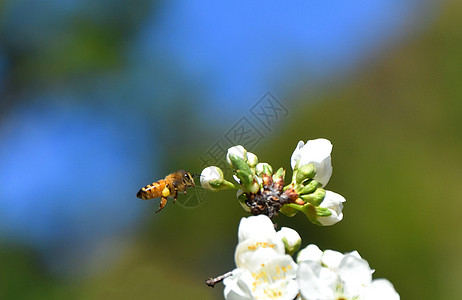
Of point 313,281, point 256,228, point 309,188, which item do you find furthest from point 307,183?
point 313,281

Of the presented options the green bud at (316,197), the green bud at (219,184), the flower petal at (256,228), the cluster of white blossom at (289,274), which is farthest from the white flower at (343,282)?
the green bud at (219,184)

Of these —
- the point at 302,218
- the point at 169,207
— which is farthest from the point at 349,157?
the point at 169,207

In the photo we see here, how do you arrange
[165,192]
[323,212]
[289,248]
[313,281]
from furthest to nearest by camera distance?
[165,192] → [323,212] → [289,248] → [313,281]

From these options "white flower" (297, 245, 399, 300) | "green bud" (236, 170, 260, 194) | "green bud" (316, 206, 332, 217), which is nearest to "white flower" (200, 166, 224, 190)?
"green bud" (236, 170, 260, 194)

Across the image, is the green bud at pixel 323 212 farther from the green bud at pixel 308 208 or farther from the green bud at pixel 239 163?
the green bud at pixel 239 163

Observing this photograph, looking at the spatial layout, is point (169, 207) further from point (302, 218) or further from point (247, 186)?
point (247, 186)

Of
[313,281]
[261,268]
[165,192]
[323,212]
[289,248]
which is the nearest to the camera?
[313,281]

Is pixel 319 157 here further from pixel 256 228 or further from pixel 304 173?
pixel 256 228
